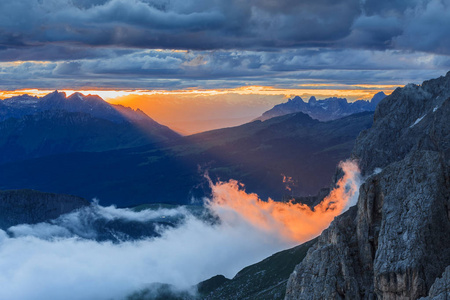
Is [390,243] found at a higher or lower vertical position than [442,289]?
higher

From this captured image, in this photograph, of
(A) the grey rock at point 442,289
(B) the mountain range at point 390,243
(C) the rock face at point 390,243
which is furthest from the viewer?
(C) the rock face at point 390,243

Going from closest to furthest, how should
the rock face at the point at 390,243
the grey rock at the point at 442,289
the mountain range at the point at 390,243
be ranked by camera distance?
the grey rock at the point at 442,289 < the mountain range at the point at 390,243 < the rock face at the point at 390,243

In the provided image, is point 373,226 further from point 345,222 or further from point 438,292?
point 438,292

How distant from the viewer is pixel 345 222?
165500 mm

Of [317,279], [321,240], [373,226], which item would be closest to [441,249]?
[373,226]

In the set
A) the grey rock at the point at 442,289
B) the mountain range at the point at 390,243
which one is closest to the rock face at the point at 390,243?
the mountain range at the point at 390,243

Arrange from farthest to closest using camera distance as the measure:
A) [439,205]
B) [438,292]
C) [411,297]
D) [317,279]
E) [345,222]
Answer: [345,222] → [317,279] → [439,205] → [411,297] → [438,292]

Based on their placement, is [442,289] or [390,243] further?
[390,243]

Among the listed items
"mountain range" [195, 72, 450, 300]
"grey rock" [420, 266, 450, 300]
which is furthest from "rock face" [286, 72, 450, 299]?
"grey rock" [420, 266, 450, 300]

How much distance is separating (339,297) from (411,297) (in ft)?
66.2

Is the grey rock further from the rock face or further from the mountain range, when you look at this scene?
the rock face

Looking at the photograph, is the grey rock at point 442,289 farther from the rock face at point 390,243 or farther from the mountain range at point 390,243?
the rock face at point 390,243

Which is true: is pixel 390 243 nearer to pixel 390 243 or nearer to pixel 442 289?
pixel 390 243

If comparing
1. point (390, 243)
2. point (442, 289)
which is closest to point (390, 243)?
point (390, 243)
